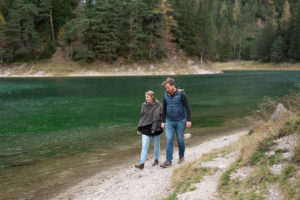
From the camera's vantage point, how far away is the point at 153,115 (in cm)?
810

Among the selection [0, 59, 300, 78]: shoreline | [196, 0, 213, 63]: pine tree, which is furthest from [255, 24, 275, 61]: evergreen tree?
[0, 59, 300, 78]: shoreline

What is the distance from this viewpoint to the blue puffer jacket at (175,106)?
760 cm

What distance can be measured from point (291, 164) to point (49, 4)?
92493 millimetres

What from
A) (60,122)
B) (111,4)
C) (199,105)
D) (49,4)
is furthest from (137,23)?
(60,122)

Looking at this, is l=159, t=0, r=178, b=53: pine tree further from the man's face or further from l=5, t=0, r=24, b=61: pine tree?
the man's face

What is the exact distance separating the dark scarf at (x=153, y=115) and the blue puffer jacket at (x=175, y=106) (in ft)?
1.38

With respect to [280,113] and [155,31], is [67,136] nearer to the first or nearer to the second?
[280,113]

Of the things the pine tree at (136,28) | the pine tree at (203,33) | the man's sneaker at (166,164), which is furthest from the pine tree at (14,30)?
the man's sneaker at (166,164)

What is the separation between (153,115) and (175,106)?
81 centimetres

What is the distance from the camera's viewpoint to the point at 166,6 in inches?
3418

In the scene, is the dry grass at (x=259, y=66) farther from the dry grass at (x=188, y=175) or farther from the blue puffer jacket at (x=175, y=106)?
the dry grass at (x=188, y=175)

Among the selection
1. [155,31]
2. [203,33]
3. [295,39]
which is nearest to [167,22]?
[155,31]

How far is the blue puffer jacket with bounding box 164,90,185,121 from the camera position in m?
7.60

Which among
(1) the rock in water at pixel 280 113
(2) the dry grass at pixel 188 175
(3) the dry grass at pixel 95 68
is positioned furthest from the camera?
(3) the dry grass at pixel 95 68
